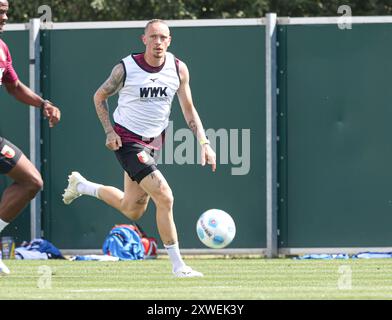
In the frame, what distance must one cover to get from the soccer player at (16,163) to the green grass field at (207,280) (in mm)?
709

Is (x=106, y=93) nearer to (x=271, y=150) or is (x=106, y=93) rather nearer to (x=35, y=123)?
(x=271, y=150)

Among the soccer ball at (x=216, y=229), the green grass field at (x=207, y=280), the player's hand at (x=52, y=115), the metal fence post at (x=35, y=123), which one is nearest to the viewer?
the green grass field at (x=207, y=280)

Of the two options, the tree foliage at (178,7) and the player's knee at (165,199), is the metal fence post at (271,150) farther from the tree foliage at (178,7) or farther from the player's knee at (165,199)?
the tree foliage at (178,7)

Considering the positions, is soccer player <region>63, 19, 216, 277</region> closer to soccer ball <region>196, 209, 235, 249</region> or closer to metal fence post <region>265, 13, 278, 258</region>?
soccer ball <region>196, 209, 235, 249</region>

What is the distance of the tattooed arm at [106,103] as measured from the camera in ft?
40.3

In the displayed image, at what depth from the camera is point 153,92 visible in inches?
502

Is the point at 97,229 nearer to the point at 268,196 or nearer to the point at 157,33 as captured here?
the point at 268,196

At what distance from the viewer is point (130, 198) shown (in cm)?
1296

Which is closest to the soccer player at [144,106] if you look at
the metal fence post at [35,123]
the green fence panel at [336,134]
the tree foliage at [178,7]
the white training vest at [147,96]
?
the white training vest at [147,96]

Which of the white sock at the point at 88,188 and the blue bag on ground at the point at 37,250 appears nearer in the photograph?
the white sock at the point at 88,188

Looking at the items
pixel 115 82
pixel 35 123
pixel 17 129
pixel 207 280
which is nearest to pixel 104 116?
pixel 115 82

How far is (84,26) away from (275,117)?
2.71 m

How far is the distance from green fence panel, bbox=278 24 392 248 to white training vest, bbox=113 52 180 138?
3835 millimetres
